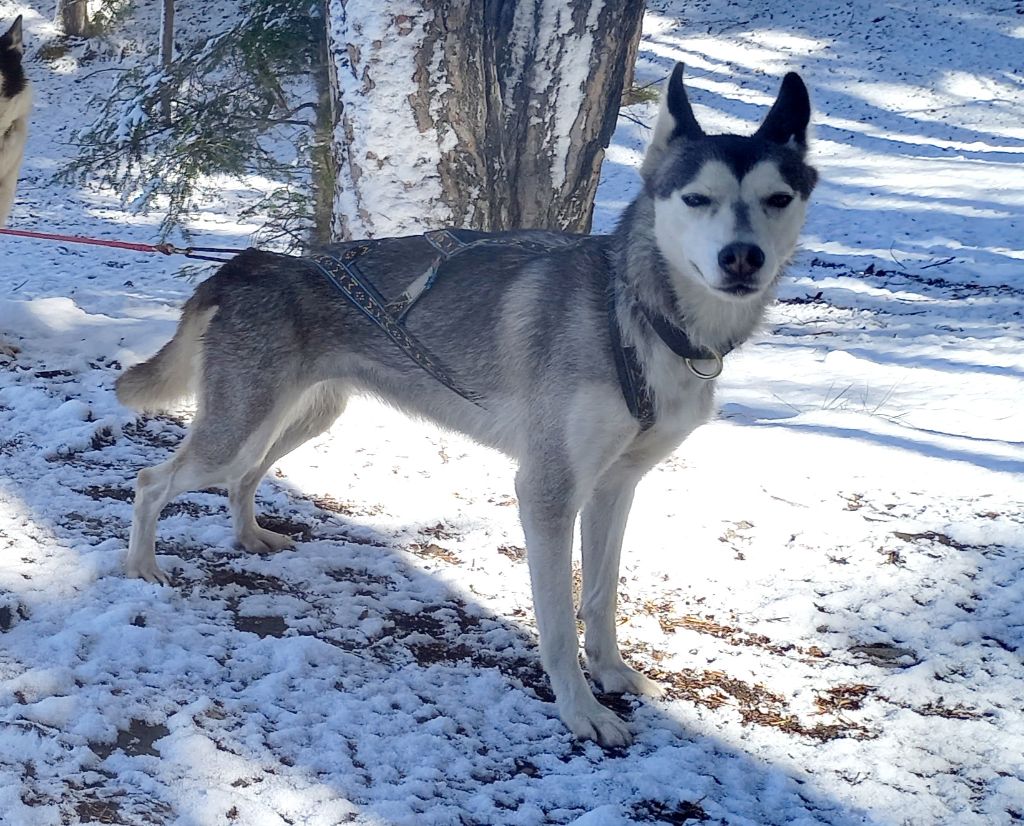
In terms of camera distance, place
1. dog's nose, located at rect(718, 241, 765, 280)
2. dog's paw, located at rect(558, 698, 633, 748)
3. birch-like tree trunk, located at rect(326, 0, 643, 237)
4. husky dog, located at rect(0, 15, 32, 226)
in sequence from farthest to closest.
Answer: husky dog, located at rect(0, 15, 32, 226) → birch-like tree trunk, located at rect(326, 0, 643, 237) → dog's paw, located at rect(558, 698, 633, 748) → dog's nose, located at rect(718, 241, 765, 280)

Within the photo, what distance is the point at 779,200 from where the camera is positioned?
119 inches

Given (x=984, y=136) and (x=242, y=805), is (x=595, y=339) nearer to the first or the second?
(x=242, y=805)

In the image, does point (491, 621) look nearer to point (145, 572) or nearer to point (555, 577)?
point (555, 577)

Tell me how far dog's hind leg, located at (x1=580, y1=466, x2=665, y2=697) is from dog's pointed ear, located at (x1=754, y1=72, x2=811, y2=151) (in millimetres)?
1236

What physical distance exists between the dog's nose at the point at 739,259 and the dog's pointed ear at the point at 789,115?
0.63 m

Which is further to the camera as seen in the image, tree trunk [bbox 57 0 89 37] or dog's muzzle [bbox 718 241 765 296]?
tree trunk [bbox 57 0 89 37]

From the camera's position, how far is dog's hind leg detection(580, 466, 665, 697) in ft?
10.9

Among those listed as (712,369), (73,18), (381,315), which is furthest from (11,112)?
(73,18)

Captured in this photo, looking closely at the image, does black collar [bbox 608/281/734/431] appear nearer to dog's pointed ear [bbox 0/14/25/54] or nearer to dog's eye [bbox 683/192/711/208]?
dog's eye [bbox 683/192/711/208]

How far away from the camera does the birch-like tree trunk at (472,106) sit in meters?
4.52

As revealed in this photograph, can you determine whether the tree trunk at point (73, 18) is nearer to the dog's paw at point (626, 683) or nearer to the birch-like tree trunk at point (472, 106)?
the birch-like tree trunk at point (472, 106)

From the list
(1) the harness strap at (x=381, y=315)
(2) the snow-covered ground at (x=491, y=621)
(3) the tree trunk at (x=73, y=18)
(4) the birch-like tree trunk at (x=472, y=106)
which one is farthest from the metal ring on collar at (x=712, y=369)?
(3) the tree trunk at (x=73, y=18)

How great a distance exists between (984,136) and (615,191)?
7360mm

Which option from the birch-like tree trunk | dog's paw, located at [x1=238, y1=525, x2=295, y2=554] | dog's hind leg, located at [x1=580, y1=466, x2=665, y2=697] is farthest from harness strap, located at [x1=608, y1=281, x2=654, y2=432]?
the birch-like tree trunk
